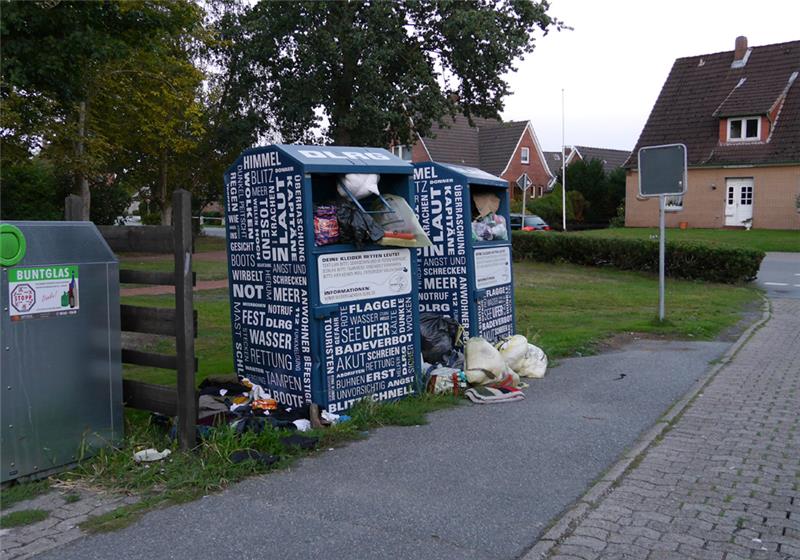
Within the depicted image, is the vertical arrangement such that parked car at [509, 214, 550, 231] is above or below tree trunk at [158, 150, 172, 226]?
below

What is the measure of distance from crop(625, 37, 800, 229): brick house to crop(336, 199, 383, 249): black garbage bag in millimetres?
35508

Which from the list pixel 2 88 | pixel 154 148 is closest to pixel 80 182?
pixel 154 148

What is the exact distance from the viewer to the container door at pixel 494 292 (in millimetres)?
8727

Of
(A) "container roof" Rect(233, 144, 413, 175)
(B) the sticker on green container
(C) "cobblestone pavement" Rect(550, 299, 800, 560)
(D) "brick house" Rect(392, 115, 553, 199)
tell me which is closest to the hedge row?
(C) "cobblestone pavement" Rect(550, 299, 800, 560)

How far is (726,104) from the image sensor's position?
40219mm

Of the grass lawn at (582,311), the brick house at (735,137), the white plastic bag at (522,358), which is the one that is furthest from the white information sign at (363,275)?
the brick house at (735,137)

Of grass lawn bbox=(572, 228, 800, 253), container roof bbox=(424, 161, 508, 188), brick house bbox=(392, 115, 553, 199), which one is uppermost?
brick house bbox=(392, 115, 553, 199)

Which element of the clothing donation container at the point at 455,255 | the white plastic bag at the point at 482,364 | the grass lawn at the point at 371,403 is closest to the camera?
the grass lawn at the point at 371,403

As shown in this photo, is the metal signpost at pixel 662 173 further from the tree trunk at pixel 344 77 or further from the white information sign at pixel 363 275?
the tree trunk at pixel 344 77

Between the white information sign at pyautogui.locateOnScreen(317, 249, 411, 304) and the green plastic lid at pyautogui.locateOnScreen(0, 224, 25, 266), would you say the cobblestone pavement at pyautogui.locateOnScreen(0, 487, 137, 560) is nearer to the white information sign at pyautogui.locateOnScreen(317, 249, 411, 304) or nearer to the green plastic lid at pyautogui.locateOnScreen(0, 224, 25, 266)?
the green plastic lid at pyautogui.locateOnScreen(0, 224, 25, 266)

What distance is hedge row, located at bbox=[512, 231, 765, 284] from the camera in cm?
1888

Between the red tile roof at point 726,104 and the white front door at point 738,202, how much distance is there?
3.72 ft

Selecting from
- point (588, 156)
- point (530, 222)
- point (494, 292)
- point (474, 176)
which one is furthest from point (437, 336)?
point (588, 156)

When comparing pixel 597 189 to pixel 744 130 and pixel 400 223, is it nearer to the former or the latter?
pixel 744 130
